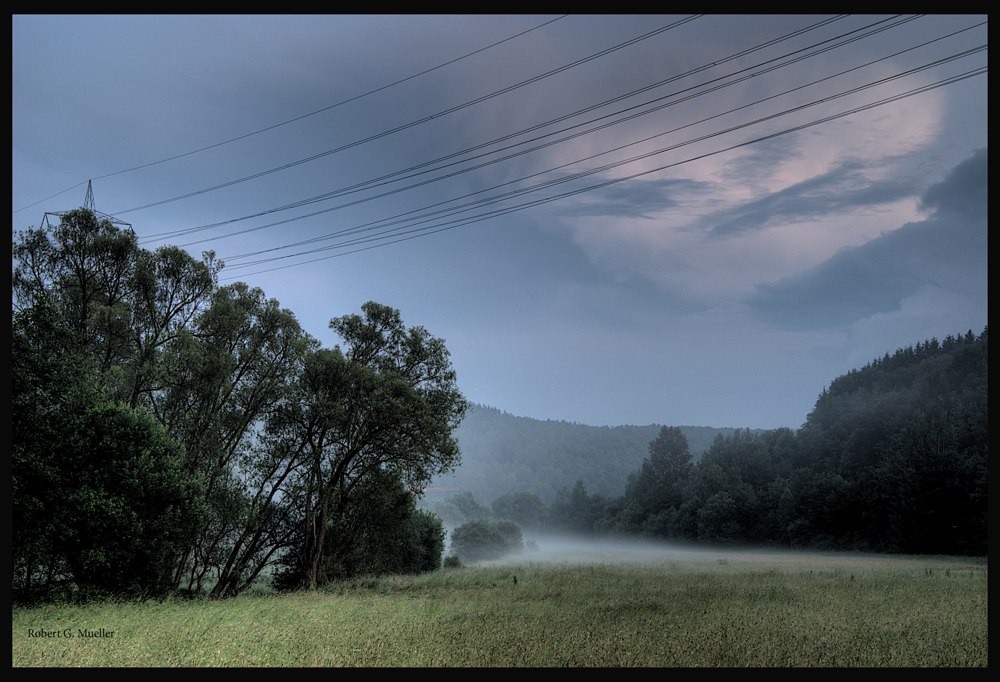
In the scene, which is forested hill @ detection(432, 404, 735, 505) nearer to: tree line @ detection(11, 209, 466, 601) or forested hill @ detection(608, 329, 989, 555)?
forested hill @ detection(608, 329, 989, 555)

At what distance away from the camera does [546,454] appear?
379 ft

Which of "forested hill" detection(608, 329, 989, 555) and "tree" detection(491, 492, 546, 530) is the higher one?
"forested hill" detection(608, 329, 989, 555)

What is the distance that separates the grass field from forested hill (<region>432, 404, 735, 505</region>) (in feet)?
284

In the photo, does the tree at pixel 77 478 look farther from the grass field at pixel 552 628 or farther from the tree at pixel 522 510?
the tree at pixel 522 510

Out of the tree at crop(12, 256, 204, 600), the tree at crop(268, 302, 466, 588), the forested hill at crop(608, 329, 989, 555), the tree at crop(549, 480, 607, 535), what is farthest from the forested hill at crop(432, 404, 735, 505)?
the tree at crop(12, 256, 204, 600)

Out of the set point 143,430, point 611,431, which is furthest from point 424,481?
point 611,431

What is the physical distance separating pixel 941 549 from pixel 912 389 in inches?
762

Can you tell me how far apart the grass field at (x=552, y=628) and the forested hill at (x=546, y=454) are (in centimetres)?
8663

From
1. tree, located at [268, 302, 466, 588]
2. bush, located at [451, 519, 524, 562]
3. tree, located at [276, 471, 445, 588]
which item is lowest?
bush, located at [451, 519, 524, 562]

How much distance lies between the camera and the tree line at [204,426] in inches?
664

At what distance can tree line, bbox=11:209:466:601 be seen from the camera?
1686 cm

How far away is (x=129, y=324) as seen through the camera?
22.5 m

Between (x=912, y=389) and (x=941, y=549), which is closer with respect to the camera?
(x=941, y=549)

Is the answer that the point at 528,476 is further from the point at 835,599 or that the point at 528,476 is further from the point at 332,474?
the point at 835,599
